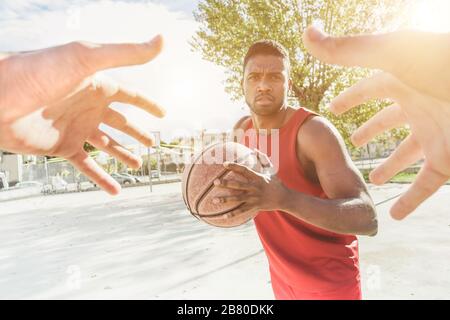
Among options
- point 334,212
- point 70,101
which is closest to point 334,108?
point 334,212

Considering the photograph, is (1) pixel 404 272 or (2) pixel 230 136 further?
(1) pixel 404 272

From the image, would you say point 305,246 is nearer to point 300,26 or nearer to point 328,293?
point 328,293

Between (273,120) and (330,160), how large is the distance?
722 millimetres

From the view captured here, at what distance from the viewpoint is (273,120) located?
309 cm

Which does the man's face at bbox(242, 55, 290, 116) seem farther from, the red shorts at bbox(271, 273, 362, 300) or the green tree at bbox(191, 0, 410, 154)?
the green tree at bbox(191, 0, 410, 154)

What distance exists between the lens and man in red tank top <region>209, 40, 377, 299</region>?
7.98 ft

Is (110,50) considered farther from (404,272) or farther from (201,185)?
(404,272)

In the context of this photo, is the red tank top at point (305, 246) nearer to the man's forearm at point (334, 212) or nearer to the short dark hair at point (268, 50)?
the short dark hair at point (268, 50)

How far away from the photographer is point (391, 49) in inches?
57.8

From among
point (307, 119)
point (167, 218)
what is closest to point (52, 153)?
point (307, 119)

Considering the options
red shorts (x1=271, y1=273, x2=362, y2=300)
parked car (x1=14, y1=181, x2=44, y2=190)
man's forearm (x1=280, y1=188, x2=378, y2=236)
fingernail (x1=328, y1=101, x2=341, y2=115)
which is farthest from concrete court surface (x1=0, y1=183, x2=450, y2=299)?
parked car (x1=14, y1=181, x2=44, y2=190)

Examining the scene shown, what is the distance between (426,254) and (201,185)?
493 cm

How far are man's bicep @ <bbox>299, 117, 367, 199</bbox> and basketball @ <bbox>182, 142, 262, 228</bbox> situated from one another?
417 millimetres

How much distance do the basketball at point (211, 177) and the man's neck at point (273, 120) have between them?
58 cm
